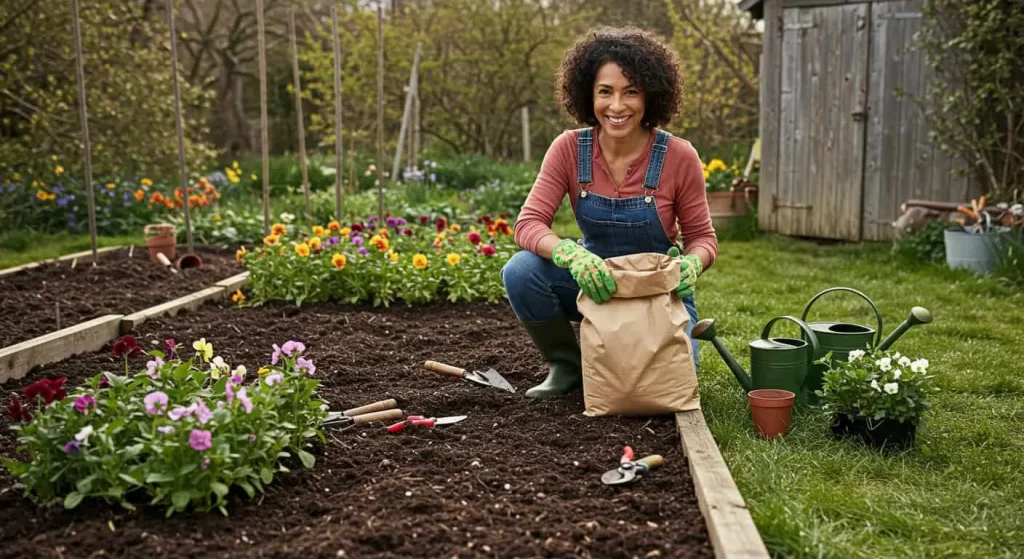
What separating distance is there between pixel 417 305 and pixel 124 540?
3.08 meters

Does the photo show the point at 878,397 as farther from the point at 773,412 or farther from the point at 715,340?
the point at 715,340

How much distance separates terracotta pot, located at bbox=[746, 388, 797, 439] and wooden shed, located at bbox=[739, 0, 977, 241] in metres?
4.53

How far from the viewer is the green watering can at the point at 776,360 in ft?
10.0

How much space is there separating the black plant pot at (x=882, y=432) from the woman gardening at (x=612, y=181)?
66 cm

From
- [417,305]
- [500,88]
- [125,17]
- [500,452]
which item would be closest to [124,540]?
[500,452]

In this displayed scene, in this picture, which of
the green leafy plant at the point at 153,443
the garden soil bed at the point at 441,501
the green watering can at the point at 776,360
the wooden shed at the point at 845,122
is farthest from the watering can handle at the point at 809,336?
the wooden shed at the point at 845,122

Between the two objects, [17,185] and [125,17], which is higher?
[125,17]

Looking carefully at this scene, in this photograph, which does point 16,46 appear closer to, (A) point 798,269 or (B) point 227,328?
(B) point 227,328

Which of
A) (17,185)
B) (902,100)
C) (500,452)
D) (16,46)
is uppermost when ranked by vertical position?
(16,46)

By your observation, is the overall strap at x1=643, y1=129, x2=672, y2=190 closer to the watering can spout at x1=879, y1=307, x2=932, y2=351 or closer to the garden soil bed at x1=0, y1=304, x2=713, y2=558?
the garden soil bed at x1=0, y1=304, x2=713, y2=558

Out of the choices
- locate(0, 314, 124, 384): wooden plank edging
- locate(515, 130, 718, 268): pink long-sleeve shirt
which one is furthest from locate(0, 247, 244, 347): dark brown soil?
locate(515, 130, 718, 268): pink long-sleeve shirt

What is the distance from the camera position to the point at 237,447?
7.65ft

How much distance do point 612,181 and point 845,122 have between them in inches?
188

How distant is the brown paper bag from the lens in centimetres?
292
